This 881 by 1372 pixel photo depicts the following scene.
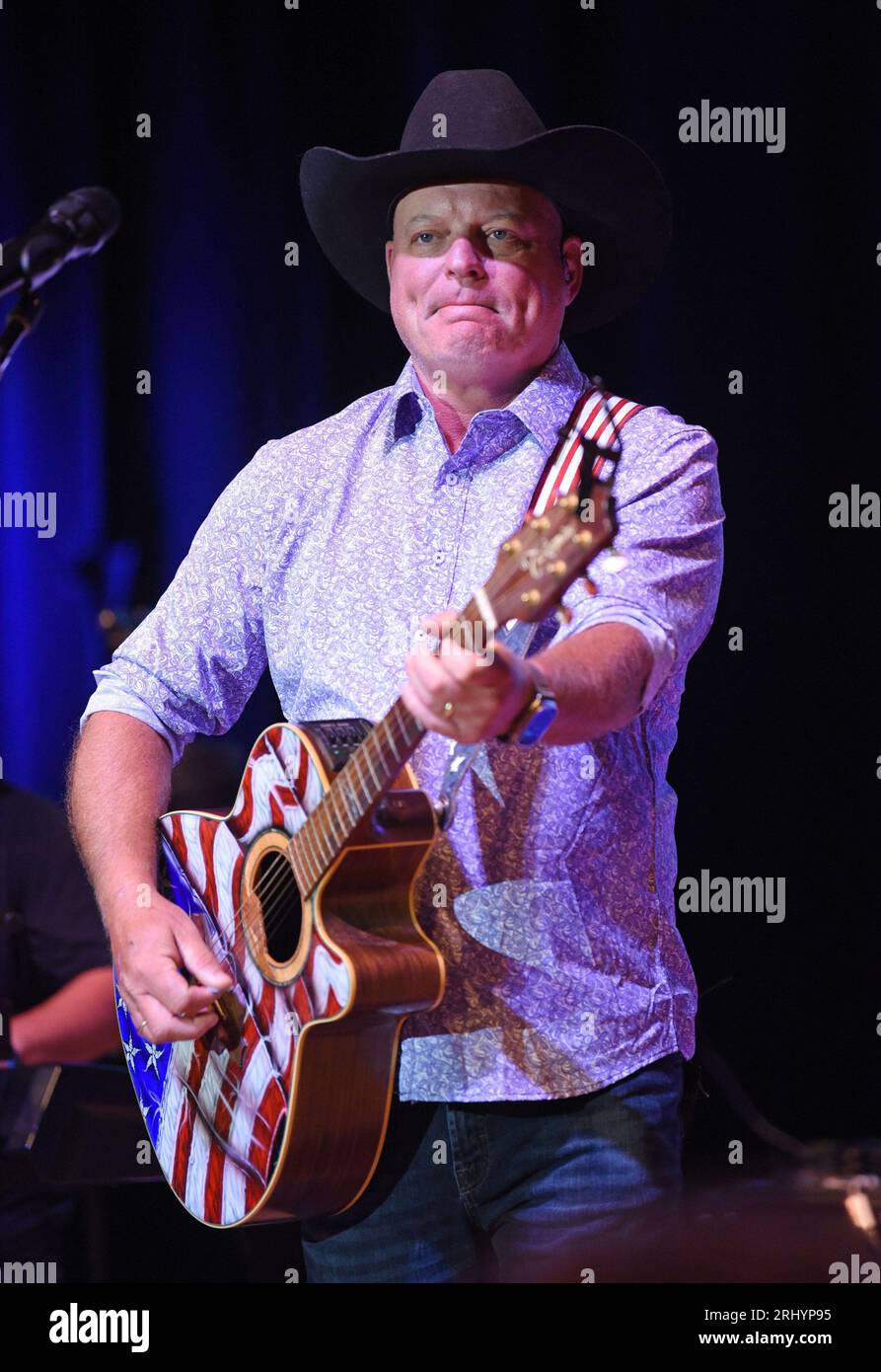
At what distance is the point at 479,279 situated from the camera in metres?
2.41

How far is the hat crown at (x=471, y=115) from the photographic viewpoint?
8.19 ft

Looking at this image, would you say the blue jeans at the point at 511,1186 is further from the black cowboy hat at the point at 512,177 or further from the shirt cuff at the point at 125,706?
the black cowboy hat at the point at 512,177

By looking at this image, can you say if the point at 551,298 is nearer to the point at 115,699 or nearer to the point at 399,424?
the point at 399,424

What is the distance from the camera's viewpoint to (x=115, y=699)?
8.64 feet

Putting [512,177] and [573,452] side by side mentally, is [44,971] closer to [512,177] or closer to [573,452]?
[573,452]

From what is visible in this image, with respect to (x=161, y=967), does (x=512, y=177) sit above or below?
above

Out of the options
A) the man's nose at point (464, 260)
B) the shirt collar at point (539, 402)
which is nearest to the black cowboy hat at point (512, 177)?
the man's nose at point (464, 260)

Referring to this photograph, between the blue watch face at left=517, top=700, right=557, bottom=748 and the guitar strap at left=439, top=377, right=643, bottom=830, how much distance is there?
1.19 ft

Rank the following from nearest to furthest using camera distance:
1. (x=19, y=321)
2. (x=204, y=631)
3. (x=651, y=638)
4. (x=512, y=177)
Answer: (x=651, y=638) → (x=19, y=321) → (x=512, y=177) → (x=204, y=631)

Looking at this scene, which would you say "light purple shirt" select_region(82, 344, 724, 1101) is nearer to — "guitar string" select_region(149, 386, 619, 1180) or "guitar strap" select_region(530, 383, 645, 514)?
"guitar strap" select_region(530, 383, 645, 514)

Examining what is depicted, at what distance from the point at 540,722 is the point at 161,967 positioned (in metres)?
0.89

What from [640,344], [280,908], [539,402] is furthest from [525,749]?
[640,344]

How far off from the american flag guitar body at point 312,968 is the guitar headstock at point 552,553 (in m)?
0.06

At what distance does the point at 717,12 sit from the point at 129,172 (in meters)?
1.46
